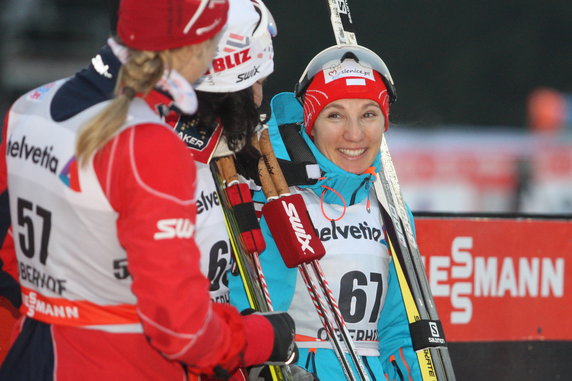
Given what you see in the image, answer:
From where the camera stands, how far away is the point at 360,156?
3254mm

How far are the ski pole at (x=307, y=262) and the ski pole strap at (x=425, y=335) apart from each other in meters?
0.23

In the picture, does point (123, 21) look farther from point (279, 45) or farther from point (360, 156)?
point (279, 45)

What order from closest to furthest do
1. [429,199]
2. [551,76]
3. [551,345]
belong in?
1. [551,345]
2. [429,199]
3. [551,76]

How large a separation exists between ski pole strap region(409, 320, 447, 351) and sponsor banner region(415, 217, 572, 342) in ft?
2.55

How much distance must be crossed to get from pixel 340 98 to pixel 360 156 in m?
0.20

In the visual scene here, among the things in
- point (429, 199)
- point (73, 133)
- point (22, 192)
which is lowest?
point (22, 192)

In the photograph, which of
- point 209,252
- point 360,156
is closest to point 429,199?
point 360,156

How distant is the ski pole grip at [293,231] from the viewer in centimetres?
298

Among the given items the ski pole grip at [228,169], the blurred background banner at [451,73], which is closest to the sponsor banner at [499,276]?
the ski pole grip at [228,169]

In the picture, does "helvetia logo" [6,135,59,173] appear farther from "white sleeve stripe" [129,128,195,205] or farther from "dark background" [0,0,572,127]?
"dark background" [0,0,572,127]

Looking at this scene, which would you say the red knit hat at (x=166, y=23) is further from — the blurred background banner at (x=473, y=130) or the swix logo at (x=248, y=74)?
the blurred background banner at (x=473, y=130)

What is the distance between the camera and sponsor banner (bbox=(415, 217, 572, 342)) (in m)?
3.99

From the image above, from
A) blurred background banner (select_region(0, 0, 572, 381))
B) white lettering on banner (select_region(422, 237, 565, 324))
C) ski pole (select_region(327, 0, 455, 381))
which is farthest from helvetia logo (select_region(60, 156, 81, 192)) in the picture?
white lettering on banner (select_region(422, 237, 565, 324))

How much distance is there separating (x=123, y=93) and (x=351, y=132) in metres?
1.36
